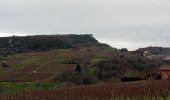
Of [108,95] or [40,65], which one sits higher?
[108,95]

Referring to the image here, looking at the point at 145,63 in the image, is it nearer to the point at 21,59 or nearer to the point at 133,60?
the point at 133,60

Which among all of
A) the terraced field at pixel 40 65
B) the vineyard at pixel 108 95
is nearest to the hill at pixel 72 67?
the terraced field at pixel 40 65

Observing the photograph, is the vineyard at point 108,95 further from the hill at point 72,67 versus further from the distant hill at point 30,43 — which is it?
the distant hill at point 30,43

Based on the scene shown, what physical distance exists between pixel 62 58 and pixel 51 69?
13393 mm

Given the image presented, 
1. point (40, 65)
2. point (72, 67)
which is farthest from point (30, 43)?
point (72, 67)

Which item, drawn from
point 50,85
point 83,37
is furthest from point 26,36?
point 50,85

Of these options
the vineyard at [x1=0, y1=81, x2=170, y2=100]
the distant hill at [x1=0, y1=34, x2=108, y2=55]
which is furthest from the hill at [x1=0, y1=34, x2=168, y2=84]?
the vineyard at [x1=0, y1=81, x2=170, y2=100]

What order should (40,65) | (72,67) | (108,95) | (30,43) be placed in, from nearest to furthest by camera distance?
1. (108,95)
2. (72,67)
3. (40,65)
4. (30,43)

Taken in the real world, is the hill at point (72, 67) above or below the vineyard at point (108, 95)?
below

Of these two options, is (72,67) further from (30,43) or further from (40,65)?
(30,43)

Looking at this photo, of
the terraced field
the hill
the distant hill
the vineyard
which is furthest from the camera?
the distant hill

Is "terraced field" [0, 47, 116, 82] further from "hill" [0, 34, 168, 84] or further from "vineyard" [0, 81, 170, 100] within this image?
"vineyard" [0, 81, 170, 100]

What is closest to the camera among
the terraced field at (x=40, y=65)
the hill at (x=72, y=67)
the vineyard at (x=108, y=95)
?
the vineyard at (x=108, y=95)

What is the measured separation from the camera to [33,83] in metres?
66.6
